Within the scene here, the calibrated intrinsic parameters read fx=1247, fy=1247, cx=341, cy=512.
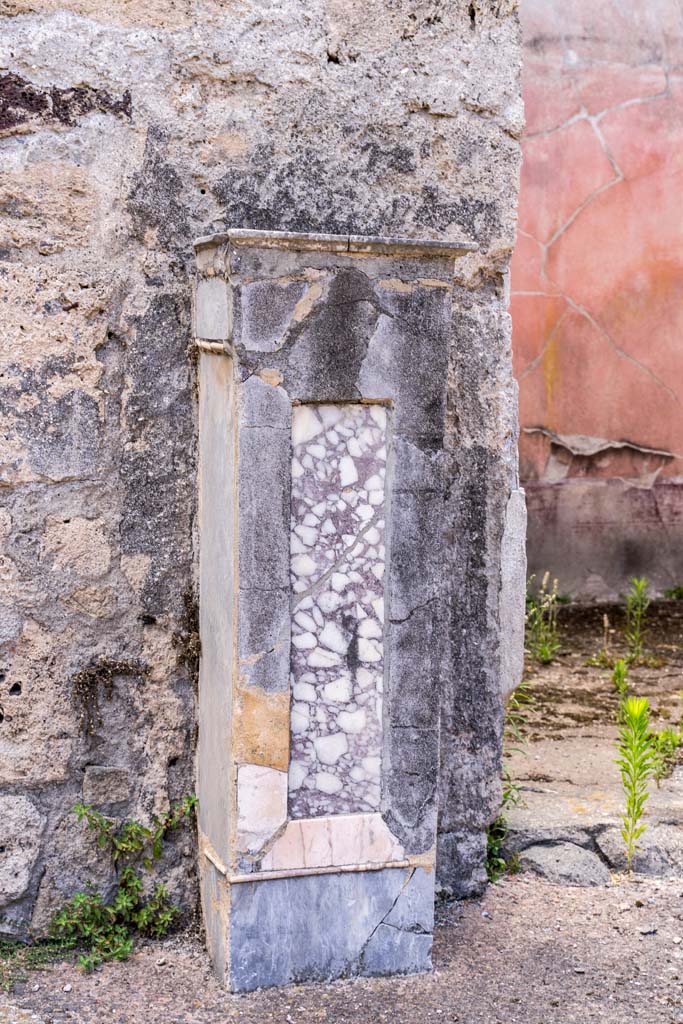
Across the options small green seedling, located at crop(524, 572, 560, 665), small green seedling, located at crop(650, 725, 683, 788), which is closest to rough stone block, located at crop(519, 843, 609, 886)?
small green seedling, located at crop(650, 725, 683, 788)

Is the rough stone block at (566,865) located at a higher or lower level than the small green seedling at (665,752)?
lower

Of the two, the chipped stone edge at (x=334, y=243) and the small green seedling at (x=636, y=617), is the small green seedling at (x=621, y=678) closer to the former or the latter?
the small green seedling at (x=636, y=617)

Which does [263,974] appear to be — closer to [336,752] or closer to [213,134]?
[336,752]

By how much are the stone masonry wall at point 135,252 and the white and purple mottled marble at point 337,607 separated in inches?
13.8

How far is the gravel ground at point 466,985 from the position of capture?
2404 millimetres

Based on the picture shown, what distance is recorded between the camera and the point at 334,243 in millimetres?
2336

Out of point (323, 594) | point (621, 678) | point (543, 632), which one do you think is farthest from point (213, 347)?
point (543, 632)

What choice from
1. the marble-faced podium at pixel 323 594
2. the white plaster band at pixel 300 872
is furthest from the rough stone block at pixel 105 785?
the white plaster band at pixel 300 872

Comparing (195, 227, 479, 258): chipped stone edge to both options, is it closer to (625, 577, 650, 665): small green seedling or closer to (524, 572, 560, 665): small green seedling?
(524, 572, 560, 665): small green seedling

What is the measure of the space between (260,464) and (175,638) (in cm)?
53

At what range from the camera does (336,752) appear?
2479 millimetres

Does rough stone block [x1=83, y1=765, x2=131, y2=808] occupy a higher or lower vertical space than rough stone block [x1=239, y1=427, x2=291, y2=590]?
lower

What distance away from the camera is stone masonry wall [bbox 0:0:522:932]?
2.56 meters

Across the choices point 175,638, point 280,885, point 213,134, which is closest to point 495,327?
point 213,134
